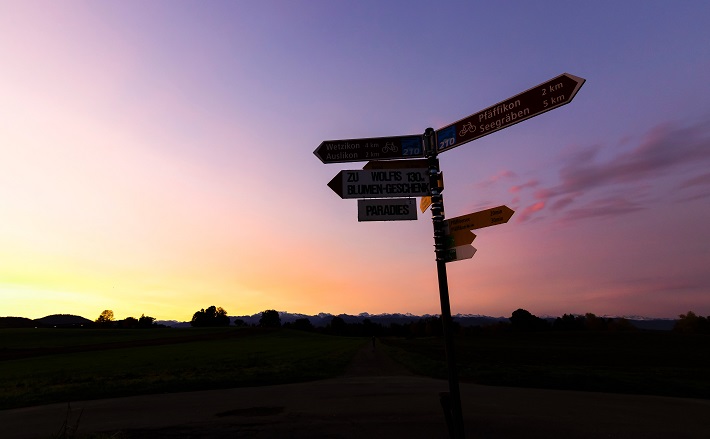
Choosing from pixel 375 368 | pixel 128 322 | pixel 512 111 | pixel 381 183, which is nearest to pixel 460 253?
pixel 381 183

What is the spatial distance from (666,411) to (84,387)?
19443 mm

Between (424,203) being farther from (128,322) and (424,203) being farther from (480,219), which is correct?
(128,322)

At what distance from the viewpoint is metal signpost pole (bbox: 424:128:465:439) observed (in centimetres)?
434

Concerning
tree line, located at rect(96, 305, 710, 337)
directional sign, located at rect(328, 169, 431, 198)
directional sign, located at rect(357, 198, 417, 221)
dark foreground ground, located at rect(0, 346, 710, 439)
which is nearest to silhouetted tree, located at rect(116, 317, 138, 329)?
tree line, located at rect(96, 305, 710, 337)

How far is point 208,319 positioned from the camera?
164m

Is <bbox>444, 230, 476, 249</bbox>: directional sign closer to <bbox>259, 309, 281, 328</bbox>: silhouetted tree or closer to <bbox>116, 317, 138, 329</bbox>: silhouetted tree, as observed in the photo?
<bbox>116, 317, 138, 329</bbox>: silhouetted tree

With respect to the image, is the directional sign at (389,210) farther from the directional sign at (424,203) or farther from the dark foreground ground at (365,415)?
the dark foreground ground at (365,415)

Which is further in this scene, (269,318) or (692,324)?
(269,318)

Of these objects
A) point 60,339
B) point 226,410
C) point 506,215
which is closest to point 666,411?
point 506,215

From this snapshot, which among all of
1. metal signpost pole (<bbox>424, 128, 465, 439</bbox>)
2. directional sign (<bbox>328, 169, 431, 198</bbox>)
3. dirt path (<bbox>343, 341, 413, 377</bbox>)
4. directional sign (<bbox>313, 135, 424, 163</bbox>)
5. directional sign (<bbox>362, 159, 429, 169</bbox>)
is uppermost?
directional sign (<bbox>313, 135, 424, 163</bbox>)

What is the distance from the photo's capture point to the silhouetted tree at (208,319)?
162625 mm

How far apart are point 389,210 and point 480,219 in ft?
3.80

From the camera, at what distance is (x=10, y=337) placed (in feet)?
250

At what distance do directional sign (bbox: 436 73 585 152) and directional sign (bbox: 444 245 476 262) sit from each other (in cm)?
137
